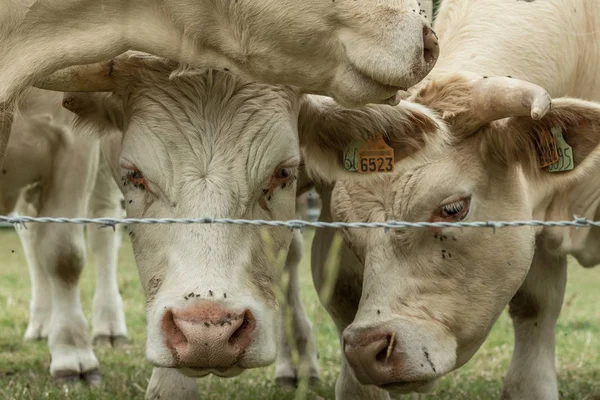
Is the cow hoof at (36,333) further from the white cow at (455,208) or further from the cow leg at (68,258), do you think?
the white cow at (455,208)

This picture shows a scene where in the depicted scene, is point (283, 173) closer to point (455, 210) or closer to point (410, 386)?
point (455, 210)

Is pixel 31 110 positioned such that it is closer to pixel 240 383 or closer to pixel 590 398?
pixel 240 383

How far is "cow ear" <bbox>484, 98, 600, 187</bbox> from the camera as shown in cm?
468

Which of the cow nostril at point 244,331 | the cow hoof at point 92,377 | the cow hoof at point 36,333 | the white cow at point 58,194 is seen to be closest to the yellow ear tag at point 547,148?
the cow nostril at point 244,331

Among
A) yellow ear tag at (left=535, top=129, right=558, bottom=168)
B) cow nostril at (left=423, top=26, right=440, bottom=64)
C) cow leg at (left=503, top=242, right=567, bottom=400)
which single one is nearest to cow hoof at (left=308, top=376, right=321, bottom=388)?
cow leg at (left=503, top=242, right=567, bottom=400)

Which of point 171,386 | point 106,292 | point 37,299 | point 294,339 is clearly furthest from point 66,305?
point 37,299

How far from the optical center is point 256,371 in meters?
6.71

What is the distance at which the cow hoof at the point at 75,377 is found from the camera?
20.5 feet

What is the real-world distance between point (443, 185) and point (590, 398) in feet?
5.99

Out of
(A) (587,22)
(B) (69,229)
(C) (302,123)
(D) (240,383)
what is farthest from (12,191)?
(A) (587,22)

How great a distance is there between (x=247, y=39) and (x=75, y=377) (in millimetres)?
3090

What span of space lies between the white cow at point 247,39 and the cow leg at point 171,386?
1.72 m

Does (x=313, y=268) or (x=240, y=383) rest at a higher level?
(x=313, y=268)

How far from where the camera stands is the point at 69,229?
6.50 metres
